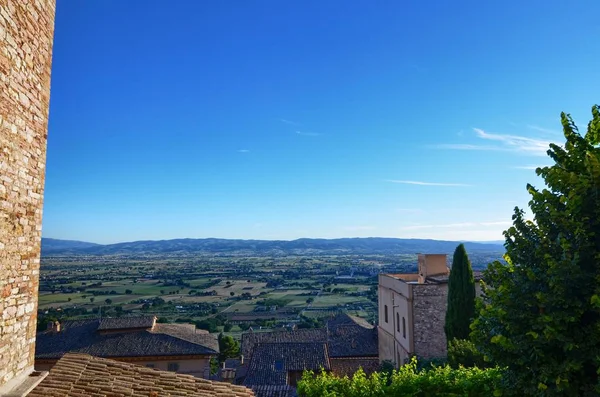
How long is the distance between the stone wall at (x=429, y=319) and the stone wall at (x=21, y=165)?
766 inches

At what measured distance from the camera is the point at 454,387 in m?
11.1

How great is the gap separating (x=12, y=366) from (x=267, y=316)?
7406cm

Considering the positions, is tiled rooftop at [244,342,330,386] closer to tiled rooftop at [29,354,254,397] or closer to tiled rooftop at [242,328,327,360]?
tiled rooftop at [242,328,327,360]

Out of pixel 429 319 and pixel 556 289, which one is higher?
pixel 556 289

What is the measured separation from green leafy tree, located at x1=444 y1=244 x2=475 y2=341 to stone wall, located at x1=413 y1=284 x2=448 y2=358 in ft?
4.80

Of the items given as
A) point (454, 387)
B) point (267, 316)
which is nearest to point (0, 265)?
point (454, 387)

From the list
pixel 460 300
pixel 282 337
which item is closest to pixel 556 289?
pixel 460 300

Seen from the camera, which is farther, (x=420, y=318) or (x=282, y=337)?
(x=282, y=337)

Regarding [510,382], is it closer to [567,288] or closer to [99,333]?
[567,288]

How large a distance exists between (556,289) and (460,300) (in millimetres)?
14013

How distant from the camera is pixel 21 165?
21.1 ft

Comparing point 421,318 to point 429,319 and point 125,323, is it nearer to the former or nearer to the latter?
point 429,319

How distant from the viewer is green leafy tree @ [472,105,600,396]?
711 cm

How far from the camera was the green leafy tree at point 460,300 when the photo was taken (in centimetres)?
2016
